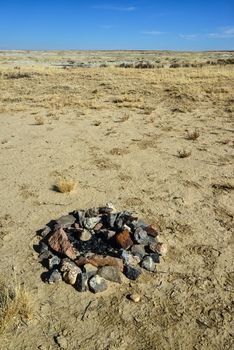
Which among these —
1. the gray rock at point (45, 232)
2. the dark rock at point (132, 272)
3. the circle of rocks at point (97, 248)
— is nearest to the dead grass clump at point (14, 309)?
the circle of rocks at point (97, 248)

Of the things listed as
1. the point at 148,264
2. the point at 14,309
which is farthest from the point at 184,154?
the point at 14,309

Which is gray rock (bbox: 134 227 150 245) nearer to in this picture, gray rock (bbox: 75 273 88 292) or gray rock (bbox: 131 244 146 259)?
gray rock (bbox: 131 244 146 259)

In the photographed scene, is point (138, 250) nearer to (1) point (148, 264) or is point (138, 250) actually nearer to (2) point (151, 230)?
(1) point (148, 264)

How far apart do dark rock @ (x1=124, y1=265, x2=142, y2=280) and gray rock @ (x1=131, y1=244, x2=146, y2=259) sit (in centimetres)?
28

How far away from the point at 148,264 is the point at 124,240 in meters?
0.44

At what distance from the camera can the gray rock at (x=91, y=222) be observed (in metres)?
5.11

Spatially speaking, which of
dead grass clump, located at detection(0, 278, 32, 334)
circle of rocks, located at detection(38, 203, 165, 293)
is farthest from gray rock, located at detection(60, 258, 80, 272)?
dead grass clump, located at detection(0, 278, 32, 334)

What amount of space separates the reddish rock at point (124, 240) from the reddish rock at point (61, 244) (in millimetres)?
589

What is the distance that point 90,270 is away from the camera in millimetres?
4328

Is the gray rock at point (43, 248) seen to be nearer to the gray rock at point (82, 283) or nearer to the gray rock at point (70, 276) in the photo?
the gray rock at point (70, 276)

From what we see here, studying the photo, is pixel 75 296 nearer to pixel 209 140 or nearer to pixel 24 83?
pixel 209 140

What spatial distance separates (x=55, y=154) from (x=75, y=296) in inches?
213

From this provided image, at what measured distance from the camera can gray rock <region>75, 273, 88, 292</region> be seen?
409cm

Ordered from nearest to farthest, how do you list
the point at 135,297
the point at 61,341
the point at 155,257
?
the point at 61,341
the point at 135,297
the point at 155,257
